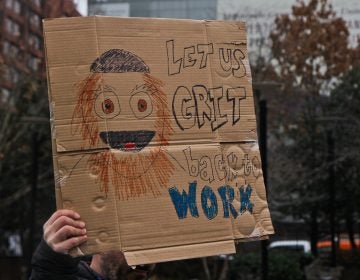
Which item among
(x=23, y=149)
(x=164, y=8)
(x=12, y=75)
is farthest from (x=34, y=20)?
(x=164, y=8)

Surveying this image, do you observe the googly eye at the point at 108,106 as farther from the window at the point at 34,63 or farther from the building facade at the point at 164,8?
the building facade at the point at 164,8

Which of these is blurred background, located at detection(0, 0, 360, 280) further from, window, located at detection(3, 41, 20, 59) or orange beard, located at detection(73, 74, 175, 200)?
orange beard, located at detection(73, 74, 175, 200)

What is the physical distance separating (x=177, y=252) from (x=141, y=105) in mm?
583

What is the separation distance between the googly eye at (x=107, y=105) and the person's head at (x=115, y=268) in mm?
533

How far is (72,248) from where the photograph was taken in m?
2.29

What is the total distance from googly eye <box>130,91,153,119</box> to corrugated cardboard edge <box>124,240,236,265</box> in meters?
0.52

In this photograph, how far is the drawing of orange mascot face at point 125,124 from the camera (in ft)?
7.88

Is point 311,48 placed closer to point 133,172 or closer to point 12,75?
point 12,75

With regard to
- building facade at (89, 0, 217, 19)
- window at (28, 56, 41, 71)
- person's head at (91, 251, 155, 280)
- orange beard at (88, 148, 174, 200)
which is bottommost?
person's head at (91, 251, 155, 280)

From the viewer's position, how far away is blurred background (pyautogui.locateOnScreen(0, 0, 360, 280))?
1627 centimetres

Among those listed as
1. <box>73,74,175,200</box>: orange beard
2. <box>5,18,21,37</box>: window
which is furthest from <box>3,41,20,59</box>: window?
<box>73,74,175,200</box>: orange beard

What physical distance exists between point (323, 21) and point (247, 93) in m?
21.6

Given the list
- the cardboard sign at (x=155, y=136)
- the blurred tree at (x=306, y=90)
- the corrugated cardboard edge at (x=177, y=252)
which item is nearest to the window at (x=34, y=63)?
the blurred tree at (x=306, y=90)

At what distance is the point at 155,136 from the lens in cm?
251
